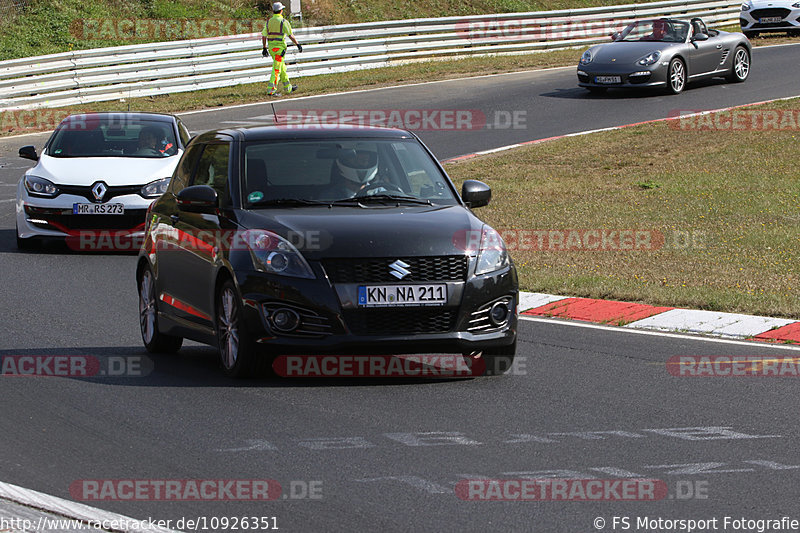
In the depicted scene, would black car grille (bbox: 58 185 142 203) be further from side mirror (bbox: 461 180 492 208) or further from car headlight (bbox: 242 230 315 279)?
car headlight (bbox: 242 230 315 279)

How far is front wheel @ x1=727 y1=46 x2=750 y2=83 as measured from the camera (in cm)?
2777

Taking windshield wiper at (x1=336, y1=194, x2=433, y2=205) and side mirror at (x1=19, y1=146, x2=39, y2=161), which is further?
side mirror at (x1=19, y1=146, x2=39, y2=161)

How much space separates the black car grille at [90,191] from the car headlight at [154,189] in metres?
0.07

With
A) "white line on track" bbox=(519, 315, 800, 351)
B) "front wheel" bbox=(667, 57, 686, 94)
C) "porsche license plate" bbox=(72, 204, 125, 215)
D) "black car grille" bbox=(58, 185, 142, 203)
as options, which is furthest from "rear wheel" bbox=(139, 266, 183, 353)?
"front wheel" bbox=(667, 57, 686, 94)

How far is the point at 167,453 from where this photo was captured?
650 cm

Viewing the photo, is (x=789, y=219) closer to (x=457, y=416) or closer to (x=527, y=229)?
(x=527, y=229)

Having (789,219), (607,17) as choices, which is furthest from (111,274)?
(607,17)

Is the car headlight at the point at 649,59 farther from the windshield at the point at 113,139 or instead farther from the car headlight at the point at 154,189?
the car headlight at the point at 154,189

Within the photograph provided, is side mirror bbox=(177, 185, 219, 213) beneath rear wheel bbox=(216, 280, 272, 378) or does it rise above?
above

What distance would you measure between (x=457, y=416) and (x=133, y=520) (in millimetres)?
2433

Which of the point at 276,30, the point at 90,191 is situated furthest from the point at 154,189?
the point at 276,30

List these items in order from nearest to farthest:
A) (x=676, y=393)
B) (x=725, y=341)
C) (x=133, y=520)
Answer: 1. (x=133, y=520)
2. (x=676, y=393)
3. (x=725, y=341)

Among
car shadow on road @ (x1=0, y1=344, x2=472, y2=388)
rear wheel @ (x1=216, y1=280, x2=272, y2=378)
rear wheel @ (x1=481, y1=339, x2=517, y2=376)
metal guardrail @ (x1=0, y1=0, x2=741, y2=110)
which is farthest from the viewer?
metal guardrail @ (x1=0, y1=0, x2=741, y2=110)

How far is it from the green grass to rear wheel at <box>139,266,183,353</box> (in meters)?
4.06
